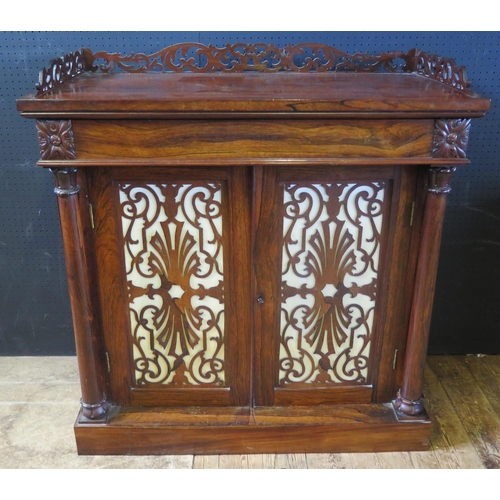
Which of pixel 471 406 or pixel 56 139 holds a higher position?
pixel 56 139

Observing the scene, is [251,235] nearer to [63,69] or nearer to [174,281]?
[174,281]

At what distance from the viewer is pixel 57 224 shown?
7.12ft

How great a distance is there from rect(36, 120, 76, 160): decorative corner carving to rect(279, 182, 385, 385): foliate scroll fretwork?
1.97 ft

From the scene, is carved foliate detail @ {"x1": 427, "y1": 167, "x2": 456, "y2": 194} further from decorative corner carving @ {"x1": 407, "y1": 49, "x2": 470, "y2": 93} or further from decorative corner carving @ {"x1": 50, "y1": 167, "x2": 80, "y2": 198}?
decorative corner carving @ {"x1": 50, "y1": 167, "x2": 80, "y2": 198}

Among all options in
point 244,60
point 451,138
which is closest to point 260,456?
point 451,138

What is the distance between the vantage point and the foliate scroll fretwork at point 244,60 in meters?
1.87

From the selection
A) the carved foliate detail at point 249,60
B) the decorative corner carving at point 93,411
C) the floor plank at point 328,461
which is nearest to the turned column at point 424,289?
the floor plank at point 328,461

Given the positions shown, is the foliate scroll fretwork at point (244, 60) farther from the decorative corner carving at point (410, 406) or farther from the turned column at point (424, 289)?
the decorative corner carving at point (410, 406)

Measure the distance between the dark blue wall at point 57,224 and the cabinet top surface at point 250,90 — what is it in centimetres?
11

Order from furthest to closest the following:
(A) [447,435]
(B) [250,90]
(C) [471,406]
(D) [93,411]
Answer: (C) [471,406] → (A) [447,435] → (D) [93,411] → (B) [250,90]

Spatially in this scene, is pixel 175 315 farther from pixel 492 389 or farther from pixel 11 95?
pixel 492 389

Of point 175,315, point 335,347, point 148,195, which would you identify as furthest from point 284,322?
point 148,195

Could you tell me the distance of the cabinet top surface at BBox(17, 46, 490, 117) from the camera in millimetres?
1446

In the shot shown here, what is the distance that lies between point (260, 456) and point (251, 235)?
75 centimetres
